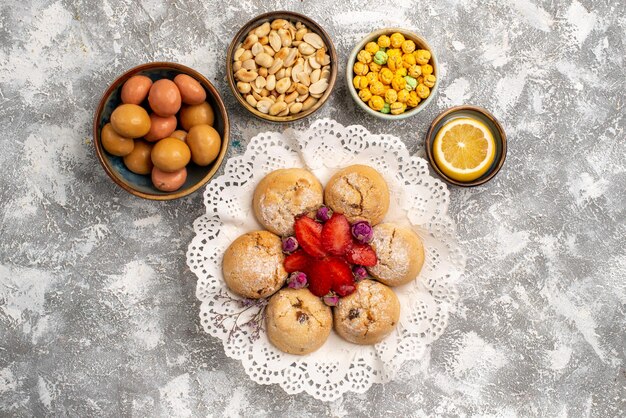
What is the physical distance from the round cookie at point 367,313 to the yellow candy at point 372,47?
2.62ft

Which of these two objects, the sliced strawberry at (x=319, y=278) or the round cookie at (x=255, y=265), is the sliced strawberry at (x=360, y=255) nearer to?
the sliced strawberry at (x=319, y=278)

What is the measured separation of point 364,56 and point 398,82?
15 centimetres

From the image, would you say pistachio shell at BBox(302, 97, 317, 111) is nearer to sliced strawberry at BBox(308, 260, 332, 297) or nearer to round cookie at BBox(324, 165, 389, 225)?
round cookie at BBox(324, 165, 389, 225)

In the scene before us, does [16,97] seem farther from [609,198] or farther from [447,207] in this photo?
[609,198]

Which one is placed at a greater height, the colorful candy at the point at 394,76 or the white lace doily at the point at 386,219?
the colorful candy at the point at 394,76

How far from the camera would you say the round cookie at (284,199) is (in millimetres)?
1907

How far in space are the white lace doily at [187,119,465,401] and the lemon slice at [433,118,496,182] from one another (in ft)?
0.29

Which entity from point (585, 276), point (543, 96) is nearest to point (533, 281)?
point (585, 276)

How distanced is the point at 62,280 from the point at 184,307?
449 millimetres

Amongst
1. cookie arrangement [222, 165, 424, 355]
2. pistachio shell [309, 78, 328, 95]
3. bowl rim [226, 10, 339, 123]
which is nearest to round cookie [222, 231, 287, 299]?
cookie arrangement [222, 165, 424, 355]

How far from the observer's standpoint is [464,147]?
79.7 inches

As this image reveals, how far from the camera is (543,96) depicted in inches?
86.2

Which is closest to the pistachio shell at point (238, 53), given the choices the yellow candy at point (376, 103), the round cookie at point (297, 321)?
the yellow candy at point (376, 103)

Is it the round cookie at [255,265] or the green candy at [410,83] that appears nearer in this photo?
the round cookie at [255,265]
